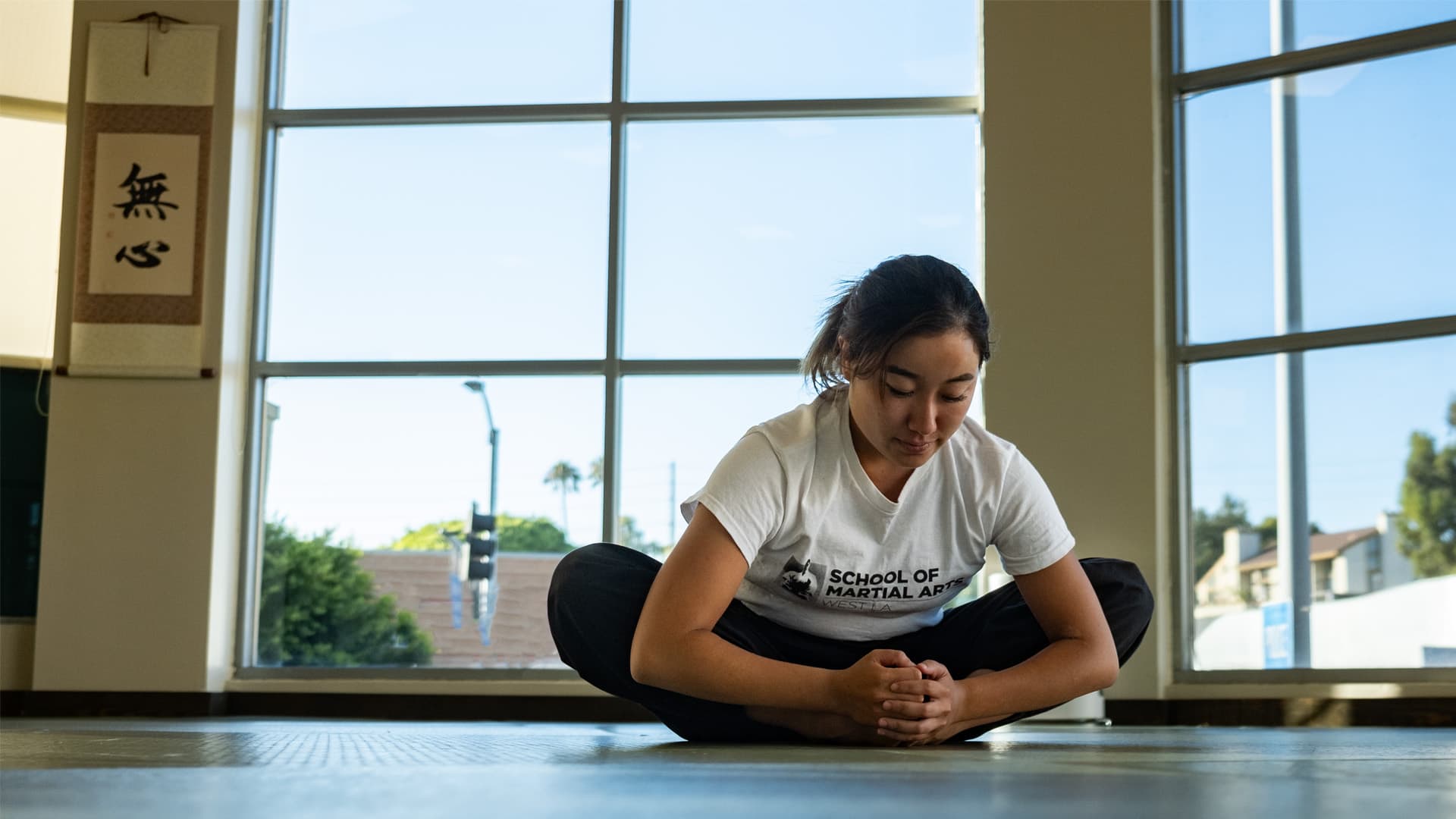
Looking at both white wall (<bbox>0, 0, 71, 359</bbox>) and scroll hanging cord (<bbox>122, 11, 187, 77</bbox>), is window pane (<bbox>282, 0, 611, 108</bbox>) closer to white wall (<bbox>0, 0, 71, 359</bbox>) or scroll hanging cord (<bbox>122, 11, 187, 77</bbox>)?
scroll hanging cord (<bbox>122, 11, 187, 77</bbox>)

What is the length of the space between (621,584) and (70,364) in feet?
11.9

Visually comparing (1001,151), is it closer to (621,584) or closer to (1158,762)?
(621,584)

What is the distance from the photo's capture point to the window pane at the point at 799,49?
4.89 metres

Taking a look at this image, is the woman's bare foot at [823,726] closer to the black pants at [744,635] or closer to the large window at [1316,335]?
the black pants at [744,635]

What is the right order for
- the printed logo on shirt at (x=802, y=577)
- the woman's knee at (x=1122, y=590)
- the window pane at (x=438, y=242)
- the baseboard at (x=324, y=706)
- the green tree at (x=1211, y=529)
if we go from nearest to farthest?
the printed logo on shirt at (x=802, y=577), the woman's knee at (x=1122, y=590), the green tree at (x=1211, y=529), the baseboard at (x=324, y=706), the window pane at (x=438, y=242)

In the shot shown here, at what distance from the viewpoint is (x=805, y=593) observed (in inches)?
71.3

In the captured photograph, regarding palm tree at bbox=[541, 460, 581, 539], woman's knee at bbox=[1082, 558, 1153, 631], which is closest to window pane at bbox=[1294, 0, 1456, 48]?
palm tree at bbox=[541, 460, 581, 539]

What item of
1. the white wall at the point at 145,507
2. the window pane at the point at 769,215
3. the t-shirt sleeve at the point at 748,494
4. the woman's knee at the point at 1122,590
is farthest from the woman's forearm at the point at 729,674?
the white wall at the point at 145,507

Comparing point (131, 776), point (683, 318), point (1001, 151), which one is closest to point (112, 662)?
point (683, 318)

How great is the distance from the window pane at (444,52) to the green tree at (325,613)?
1617 millimetres

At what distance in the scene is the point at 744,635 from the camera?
1822 mm

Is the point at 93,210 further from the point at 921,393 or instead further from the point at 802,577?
the point at 921,393

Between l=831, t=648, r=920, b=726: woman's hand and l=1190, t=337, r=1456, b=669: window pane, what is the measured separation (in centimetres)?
293

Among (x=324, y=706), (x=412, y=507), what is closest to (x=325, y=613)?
(x=324, y=706)
